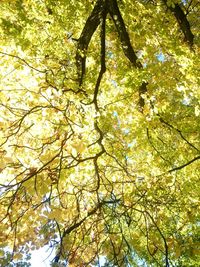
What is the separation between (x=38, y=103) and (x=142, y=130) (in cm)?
339

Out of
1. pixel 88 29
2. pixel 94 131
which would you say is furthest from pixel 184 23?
pixel 94 131

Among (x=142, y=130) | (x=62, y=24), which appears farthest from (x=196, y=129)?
(x=62, y=24)

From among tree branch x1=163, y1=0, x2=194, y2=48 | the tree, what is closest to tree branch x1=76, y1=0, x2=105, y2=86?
the tree

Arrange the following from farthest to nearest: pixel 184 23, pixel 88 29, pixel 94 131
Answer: pixel 184 23, pixel 88 29, pixel 94 131

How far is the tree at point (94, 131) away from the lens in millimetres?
3424

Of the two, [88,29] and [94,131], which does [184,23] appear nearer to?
[88,29]

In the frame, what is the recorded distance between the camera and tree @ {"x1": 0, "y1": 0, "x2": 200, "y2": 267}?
3.42 m

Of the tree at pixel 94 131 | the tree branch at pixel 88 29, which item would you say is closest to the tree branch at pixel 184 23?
the tree at pixel 94 131

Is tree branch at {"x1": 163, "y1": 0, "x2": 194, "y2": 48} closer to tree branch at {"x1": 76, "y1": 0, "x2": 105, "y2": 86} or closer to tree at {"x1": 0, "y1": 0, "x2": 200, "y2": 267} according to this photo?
tree at {"x1": 0, "y1": 0, "x2": 200, "y2": 267}

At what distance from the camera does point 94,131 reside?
5180 millimetres

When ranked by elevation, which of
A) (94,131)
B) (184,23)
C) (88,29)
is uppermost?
(184,23)

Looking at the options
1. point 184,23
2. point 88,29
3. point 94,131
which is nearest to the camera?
point 94,131

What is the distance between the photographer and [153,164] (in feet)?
25.3

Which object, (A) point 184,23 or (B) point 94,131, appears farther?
(A) point 184,23
